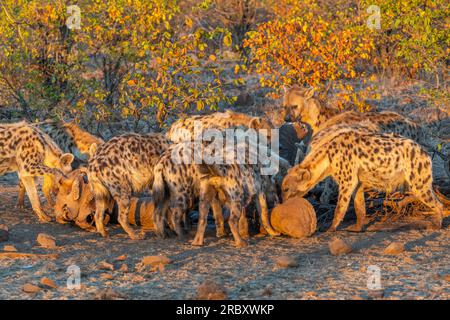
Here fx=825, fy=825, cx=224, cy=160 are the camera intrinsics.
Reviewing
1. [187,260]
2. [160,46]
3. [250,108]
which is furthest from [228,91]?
[187,260]

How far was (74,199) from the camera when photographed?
7.98 meters

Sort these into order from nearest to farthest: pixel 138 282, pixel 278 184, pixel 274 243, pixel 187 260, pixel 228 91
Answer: pixel 138 282 < pixel 187 260 < pixel 274 243 < pixel 278 184 < pixel 228 91

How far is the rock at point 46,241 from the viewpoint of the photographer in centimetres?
714

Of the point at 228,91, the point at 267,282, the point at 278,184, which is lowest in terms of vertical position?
the point at 267,282

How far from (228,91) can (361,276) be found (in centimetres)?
951

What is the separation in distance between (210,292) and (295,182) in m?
2.50

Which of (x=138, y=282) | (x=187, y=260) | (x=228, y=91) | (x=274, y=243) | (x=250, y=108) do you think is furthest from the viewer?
(x=228, y=91)

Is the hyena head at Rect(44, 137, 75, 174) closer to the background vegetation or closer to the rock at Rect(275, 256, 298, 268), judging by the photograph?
the background vegetation

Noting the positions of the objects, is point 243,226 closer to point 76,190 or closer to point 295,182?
point 295,182

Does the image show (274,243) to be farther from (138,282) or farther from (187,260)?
(138,282)

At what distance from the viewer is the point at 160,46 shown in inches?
399

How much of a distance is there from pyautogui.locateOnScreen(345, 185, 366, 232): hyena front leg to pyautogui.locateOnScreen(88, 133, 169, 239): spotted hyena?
1.91 meters

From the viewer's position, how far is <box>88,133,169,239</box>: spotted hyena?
7.61m

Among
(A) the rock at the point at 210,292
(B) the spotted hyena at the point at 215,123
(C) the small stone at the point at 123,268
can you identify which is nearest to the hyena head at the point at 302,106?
(B) the spotted hyena at the point at 215,123
